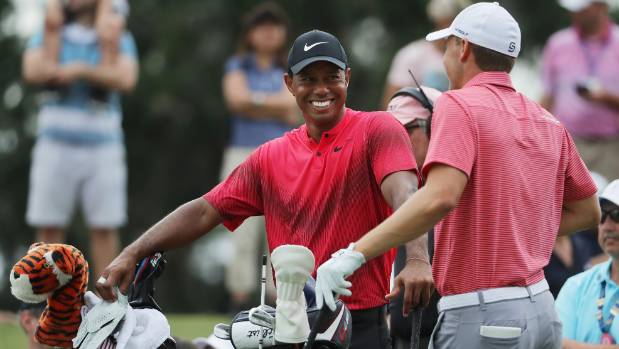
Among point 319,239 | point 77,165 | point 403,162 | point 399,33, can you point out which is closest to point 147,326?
point 319,239

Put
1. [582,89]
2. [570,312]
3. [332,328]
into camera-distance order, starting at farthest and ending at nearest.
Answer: [582,89] → [570,312] → [332,328]

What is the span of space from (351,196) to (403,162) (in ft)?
0.99

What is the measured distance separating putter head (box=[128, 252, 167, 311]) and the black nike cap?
3.64ft

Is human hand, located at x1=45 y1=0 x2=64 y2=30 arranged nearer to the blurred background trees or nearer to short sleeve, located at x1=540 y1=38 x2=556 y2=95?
short sleeve, located at x1=540 y1=38 x2=556 y2=95

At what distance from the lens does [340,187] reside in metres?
5.81

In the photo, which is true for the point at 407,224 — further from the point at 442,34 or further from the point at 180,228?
the point at 180,228

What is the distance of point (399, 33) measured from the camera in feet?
80.1

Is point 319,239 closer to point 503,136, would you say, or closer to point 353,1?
point 503,136

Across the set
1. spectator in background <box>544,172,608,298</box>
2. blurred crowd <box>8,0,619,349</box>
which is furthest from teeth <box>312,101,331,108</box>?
blurred crowd <box>8,0,619,349</box>

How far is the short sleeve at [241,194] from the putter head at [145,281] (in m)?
0.37

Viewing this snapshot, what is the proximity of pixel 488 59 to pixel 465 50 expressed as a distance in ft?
0.34

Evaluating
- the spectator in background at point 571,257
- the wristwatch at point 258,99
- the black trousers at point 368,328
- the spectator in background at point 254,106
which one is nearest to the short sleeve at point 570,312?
the spectator in background at point 571,257

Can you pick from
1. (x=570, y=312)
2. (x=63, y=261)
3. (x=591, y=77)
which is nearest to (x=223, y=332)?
(x=63, y=261)

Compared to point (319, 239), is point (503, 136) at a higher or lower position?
higher
